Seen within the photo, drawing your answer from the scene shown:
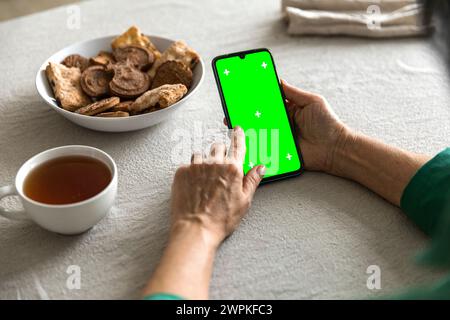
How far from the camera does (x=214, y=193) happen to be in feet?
2.34

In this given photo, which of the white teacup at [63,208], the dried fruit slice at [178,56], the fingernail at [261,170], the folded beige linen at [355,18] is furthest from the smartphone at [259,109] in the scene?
the folded beige linen at [355,18]

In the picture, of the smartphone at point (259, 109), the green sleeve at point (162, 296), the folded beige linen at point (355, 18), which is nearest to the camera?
the green sleeve at point (162, 296)

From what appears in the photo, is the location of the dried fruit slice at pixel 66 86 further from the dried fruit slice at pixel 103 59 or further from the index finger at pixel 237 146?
the index finger at pixel 237 146

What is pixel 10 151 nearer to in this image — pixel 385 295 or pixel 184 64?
pixel 184 64

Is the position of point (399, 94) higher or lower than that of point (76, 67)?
lower

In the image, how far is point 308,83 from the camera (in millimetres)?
1030

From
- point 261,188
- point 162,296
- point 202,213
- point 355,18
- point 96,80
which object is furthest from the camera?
point 355,18

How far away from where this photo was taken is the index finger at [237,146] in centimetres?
77

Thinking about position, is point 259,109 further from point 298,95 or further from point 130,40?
point 130,40

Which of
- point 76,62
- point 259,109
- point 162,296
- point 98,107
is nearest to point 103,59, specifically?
point 76,62

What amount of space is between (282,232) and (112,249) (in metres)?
0.24

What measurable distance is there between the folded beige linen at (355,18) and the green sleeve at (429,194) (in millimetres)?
522

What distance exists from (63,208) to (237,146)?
0.93 ft
